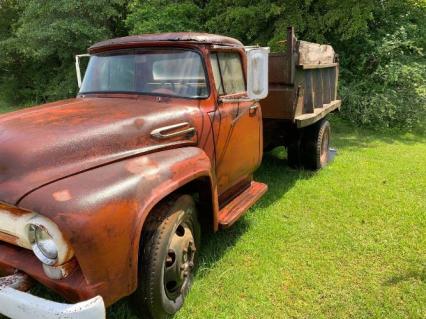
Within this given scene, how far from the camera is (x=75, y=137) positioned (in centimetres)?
260

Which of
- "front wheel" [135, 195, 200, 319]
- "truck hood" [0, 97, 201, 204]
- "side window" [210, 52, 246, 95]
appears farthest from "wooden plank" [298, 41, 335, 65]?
"front wheel" [135, 195, 200, 319]

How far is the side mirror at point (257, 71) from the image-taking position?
3512 mm

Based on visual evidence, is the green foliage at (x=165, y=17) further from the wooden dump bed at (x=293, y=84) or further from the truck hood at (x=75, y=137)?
the truck hood at (x=75, y=137)

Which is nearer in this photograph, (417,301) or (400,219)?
(417,301)

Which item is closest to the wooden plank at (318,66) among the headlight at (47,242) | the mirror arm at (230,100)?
the mirror arm at (230,100)

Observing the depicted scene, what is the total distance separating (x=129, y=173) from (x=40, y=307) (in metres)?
0.88

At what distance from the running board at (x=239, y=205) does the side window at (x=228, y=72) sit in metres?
1.08

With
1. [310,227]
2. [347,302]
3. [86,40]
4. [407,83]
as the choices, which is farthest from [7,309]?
[86,40]

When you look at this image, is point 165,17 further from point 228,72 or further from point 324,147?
point 228,72

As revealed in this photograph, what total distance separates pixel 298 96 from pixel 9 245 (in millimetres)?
3887

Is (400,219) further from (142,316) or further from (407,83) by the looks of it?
(407,83)

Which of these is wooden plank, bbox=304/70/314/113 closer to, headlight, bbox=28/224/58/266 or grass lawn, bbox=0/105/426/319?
grass lawn, bbox=0/105/426/319

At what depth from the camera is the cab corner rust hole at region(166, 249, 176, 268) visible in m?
2.92

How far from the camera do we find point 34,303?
2.10m
